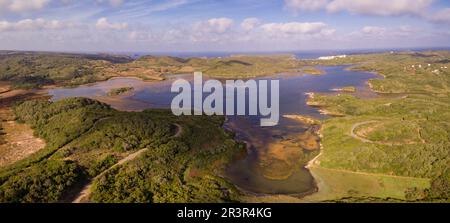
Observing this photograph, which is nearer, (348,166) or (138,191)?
(138,191)

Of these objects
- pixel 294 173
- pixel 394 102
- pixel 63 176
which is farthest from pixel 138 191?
pixel 394 102

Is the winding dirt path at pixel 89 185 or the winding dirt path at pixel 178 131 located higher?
the winding dirt path at pixel 178 131

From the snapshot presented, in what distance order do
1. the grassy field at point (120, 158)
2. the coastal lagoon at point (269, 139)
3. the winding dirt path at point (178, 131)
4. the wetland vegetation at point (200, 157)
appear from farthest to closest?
1. the winding dirt path at point (178, 131)
2. the coastal lagoon at point (269, 139)
3. the wetland vegetation at point (200, 157)
4. the grassy field at point (120, 158)

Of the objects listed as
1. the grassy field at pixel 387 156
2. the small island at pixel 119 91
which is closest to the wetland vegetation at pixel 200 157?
the grassy field at pixel 387 156

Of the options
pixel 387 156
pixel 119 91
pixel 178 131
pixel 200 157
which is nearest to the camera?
pixel 387 156

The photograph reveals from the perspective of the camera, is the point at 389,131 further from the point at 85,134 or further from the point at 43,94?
the point at 43,94

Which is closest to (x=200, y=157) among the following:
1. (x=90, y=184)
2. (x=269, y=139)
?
(x=90, y=184)


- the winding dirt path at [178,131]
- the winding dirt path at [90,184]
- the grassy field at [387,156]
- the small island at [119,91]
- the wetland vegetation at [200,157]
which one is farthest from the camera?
the small island at [119,91]

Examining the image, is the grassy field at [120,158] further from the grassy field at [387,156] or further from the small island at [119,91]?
the small island at [119,91]

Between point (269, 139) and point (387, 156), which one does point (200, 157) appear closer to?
point (269, 139)
